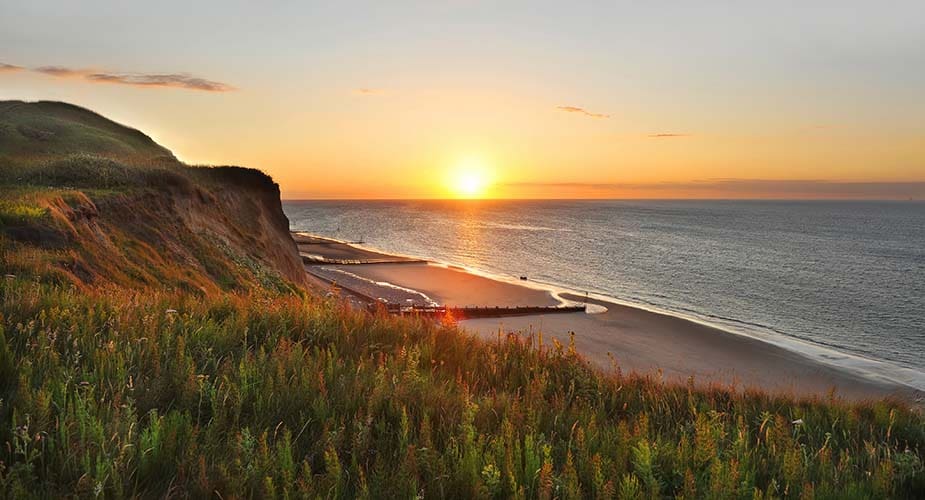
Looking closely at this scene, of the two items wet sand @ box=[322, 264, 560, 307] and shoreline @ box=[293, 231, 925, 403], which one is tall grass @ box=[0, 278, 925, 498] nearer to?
shoreline @ box=[293, 231, 925, 403]

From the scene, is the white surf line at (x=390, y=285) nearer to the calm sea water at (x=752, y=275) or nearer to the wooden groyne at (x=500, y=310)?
the wooden groyne at (x=500, y=310)

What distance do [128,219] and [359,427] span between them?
2207 centimetres

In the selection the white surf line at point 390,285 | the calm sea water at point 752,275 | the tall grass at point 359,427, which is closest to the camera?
the tall grass at point 359,427

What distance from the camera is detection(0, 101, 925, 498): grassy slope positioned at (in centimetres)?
319

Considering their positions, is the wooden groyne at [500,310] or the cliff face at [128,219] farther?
the wooden groyne at [500,310]

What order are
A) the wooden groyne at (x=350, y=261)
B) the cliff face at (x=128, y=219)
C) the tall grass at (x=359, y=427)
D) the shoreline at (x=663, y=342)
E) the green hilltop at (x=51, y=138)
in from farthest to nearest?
1. the wooden groyne at (x=350, y=261)
2. the green hilltop at (x=51, y=138)
3. the shoreline at (x=663, y=342)
4. the cliff face at (x=128, y=219)
5. the tall grass at (x=359, y=427)

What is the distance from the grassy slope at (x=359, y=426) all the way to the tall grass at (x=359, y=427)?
2 cm

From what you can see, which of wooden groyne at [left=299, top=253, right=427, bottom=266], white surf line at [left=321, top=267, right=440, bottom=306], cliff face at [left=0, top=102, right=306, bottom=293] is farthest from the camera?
wooden groyne at [left=299, top=253, right=427, bottom=266]

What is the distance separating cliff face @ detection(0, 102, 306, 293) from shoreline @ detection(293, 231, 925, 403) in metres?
11.8

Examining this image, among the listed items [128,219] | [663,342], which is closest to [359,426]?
[128,219]

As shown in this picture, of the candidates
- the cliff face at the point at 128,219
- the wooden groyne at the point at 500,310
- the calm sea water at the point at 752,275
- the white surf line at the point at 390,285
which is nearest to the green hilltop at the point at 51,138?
the cliff face at the point at 128,219

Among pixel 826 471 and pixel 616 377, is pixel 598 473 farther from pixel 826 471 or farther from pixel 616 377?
pixel 616 377

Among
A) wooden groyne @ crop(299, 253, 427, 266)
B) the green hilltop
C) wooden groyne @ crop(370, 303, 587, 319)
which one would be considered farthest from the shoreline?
the green hilltop

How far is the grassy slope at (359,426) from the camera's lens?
3.19m
